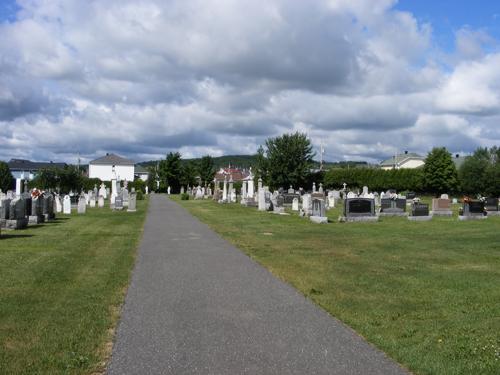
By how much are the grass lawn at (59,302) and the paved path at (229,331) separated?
260mm

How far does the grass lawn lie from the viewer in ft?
17.2

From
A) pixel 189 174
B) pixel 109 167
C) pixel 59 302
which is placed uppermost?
pixel 109 167

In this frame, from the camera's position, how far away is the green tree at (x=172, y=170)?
93.4m

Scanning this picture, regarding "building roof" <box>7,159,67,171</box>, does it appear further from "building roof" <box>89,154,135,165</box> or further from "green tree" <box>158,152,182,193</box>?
"green tree" <box>158,152,182,193</box>

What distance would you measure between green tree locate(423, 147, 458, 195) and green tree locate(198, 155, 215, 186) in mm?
35516

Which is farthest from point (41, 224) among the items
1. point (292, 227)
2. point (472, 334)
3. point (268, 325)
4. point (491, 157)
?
point (491, 157)

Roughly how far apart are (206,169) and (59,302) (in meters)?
85.6

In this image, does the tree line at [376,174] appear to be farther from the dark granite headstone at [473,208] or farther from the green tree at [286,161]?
the dark granite headstone at [473,208]

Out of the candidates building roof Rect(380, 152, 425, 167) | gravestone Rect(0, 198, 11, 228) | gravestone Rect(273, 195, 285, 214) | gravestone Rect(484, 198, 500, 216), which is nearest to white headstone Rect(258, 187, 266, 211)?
gravestone Rect(273, 195, 285, 214)

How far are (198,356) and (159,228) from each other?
15.9 m

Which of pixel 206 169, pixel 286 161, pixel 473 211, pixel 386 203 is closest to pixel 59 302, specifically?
pixel 473 211

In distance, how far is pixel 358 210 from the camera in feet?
83.1

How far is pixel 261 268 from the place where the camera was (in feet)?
36.0

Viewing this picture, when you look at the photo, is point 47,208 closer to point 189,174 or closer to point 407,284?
point 407,284
